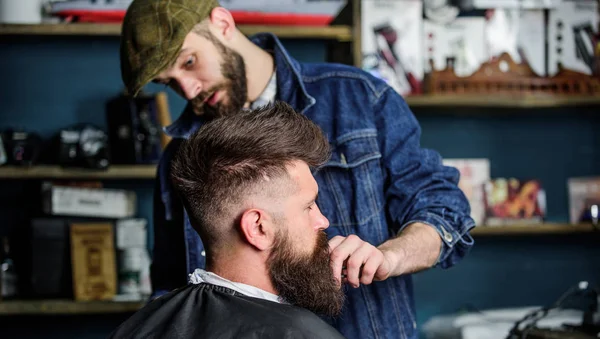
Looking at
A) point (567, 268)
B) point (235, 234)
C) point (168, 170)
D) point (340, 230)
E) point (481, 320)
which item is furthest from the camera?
point (567, 268)

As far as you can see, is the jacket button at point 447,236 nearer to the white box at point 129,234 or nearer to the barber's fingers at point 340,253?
the barber's fingers at point 340,253

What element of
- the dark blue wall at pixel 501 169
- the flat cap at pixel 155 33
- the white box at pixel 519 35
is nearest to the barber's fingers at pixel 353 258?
the flat cap at pixel 155 33

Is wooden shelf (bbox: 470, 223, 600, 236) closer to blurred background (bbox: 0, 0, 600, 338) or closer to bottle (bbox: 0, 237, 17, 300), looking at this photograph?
blurred background (bbox: 0, 0, 600, 338)

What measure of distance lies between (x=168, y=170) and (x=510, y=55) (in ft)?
6.43

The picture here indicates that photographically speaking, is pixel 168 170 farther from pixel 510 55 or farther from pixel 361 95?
pixel 510 55

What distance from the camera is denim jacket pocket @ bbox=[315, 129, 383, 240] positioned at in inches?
77.1

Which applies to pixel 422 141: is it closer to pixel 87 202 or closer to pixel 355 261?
pixel 87 202

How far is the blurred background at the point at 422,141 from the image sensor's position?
133 inches

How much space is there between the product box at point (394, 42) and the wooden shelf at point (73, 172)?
3.55 ft

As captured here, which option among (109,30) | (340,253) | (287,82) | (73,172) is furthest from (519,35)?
(340,253)

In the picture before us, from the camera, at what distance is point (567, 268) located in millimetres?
3928

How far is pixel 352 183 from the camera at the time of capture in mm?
1987

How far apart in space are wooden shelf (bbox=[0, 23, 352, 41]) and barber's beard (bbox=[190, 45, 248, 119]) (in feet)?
4.43

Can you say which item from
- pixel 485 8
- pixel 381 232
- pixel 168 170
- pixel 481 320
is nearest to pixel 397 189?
pixel 381 232
